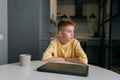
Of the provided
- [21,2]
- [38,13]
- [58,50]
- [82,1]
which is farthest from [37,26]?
[82,1]

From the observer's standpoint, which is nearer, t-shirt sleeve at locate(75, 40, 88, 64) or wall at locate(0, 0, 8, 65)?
t-shirt sleeve at locate(75, 40, 88, 64)

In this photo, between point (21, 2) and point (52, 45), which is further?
point (21, 2)

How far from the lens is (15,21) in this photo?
2.14 m

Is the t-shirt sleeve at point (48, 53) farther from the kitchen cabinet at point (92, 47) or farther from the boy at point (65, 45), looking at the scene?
the kitchen cabinet at point (92, 47)

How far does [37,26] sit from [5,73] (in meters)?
1.08

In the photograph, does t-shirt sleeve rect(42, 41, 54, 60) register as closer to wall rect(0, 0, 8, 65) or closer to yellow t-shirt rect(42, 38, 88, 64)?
yellow t-shirt rect(42, 38, 88, 64)

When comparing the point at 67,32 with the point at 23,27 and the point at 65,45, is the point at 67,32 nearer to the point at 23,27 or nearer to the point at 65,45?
the point at 65,45

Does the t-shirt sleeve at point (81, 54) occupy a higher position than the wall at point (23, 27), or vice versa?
the wall at point (23, 27)

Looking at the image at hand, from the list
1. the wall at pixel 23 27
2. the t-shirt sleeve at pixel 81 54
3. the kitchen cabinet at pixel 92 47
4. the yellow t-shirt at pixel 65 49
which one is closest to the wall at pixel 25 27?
the wall at pixel 23 27

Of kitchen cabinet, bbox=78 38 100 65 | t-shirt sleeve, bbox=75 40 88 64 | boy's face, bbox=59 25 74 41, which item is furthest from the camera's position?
kitchen cabinet, bbox=78 38 100 65

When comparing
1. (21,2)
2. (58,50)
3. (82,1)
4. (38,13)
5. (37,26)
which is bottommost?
(58,50)

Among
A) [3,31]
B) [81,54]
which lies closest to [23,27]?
[3,31]

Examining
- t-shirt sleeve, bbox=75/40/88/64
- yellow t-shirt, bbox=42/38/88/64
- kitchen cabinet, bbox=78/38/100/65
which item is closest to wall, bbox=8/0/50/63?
yellow t-shirt, bbox=42/38/88/64

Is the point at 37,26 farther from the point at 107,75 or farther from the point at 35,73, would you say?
the point at 107,75
